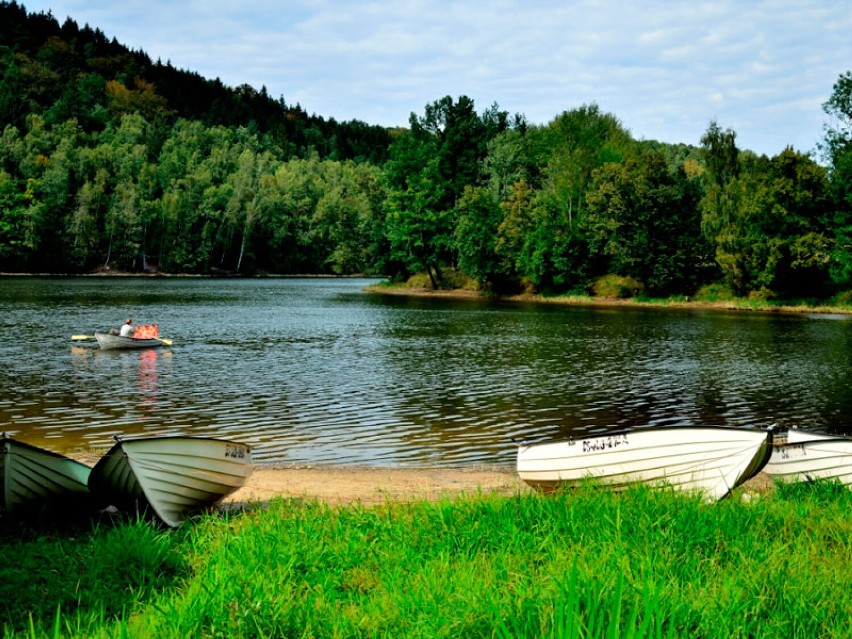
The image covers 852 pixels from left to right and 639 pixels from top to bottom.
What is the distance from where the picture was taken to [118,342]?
33375 mm

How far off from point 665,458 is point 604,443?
750mm

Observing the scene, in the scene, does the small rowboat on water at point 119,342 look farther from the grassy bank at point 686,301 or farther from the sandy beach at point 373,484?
the grassy bank at point 686,301

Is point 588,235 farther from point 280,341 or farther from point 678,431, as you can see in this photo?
point 678,431

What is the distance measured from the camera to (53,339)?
36188 mm

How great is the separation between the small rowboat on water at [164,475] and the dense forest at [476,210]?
63756 mm

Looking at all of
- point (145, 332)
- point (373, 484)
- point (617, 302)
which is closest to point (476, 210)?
point (617, 302)

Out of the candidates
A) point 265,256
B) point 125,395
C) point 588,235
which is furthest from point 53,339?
point 265,256

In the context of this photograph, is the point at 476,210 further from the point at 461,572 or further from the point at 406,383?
the point at 461,572

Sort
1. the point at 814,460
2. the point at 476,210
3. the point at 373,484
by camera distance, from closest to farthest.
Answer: the point at 814,460
the point at 373,484
the point at 476,210

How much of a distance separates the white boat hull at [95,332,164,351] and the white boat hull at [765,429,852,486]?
29.7 meters

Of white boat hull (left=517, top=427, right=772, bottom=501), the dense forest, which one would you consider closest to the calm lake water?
white boat hull (left=517, top=427, right=772, bottom=501)

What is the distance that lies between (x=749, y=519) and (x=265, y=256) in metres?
158

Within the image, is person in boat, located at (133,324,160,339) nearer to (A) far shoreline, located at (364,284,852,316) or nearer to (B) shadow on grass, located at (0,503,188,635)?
(B) shadow on grass, located at (0,503,188,635)

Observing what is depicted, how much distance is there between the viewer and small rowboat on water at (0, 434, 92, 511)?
8422 mm
